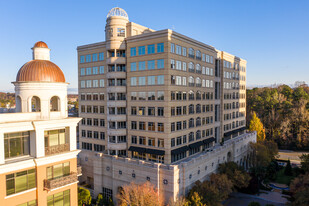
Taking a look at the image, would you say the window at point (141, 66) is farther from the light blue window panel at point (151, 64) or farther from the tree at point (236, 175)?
the tree at point (236, 175)

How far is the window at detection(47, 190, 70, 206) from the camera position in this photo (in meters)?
21.8

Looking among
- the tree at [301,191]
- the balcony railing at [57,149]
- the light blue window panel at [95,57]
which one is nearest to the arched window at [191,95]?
the light blue window panel at [95,57]

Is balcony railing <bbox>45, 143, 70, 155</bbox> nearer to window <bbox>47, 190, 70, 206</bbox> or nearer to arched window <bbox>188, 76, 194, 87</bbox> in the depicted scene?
window <bbox>47, 190, 70, 206</bbox>

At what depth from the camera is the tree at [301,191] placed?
26972 mm

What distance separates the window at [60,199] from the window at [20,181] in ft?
7.31

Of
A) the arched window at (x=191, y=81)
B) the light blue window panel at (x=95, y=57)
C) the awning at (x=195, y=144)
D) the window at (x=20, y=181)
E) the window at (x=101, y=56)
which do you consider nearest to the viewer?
the window at (x=20, y=181)

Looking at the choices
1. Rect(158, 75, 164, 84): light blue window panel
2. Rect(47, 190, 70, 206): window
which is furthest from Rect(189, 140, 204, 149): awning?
Rect(47, 190, 70, 206): window

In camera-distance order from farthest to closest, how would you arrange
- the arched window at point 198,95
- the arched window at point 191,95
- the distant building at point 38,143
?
the arched window at point 198,95 → the arched window at point 191,95 → the distant building at point 38,143

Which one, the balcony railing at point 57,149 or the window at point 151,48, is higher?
the window at point 151,48

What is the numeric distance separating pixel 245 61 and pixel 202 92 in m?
32.3

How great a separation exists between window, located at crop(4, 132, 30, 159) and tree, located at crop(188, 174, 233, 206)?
22.8m

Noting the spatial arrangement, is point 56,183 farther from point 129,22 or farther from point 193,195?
point 129,22

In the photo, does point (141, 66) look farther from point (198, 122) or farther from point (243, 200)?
point (243, 200)

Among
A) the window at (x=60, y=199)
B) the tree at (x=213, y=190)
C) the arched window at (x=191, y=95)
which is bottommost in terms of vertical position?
the tree at (x=213, y=190)
